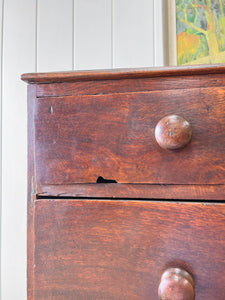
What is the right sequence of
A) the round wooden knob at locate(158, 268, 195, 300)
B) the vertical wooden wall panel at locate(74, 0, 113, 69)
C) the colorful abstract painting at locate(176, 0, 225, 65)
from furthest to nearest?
the vertical wooden wall panel at locate(74, 0, 113, 69), the colorful abstract painting at locate(176, 0, 225, 65), the round wooden knob at locate(158, 268, 195, 300)

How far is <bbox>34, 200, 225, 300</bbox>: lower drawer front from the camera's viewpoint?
1.24 feet

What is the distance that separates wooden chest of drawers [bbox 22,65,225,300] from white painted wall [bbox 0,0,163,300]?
53 centimetres

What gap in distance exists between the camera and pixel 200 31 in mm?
842

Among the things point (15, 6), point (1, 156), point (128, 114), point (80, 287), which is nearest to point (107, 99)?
point (128, 114)

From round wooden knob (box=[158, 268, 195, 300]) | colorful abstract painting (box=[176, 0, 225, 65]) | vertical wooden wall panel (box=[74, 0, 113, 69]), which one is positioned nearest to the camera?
round wooden knob (box=[158, 268, 195, 300])

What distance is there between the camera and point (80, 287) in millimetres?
413

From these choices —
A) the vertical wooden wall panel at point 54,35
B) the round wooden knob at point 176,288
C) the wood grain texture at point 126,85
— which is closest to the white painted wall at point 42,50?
the vertical wooden wall panel at point 54,35

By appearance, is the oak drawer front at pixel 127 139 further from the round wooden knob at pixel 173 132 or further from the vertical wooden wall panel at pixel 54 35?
the vertical wooden wall panel at pixel 54 35

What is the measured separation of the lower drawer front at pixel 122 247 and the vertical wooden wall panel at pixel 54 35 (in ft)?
2.20

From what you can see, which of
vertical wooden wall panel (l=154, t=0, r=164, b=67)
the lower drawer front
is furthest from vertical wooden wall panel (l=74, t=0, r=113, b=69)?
the lower drawer front

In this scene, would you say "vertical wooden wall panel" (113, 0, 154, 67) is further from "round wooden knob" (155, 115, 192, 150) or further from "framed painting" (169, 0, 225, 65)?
"round wooden knob" (155, 115, 192, 150)

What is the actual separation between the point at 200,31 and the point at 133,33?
0.71 ft

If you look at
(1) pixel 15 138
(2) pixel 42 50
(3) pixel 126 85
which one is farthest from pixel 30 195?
(2) pixel 42 50

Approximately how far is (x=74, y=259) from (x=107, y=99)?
0.26 m
